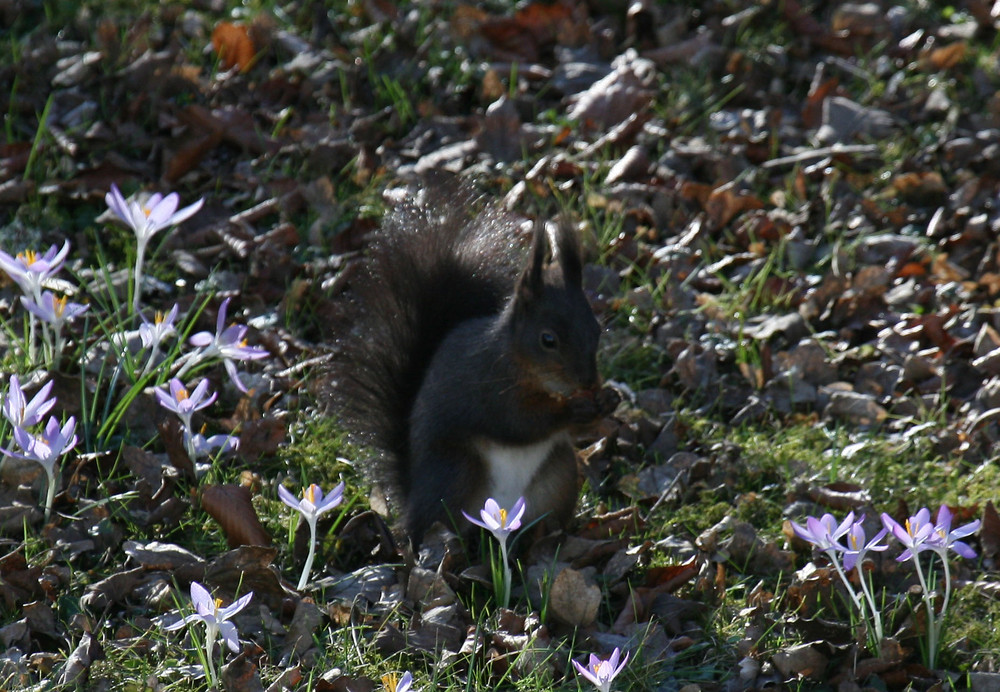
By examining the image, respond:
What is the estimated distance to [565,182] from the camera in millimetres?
3834

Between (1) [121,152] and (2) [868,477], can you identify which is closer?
(2) [868,477]

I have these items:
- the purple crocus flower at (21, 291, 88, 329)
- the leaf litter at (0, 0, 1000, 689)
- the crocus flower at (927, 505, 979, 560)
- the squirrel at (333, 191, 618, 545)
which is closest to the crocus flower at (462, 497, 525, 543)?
the leaf litter at (0, 0, 1000, 689)

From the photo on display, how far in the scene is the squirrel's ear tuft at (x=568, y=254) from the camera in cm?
242

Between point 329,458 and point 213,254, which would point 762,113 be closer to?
point 213,254

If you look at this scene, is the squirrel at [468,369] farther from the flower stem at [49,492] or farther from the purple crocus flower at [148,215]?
the flower stem at [49,492]

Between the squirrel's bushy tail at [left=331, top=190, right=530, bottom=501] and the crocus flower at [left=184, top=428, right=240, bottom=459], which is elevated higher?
the squirrel's bushy tail at [left=331, top=190, right=530, bottom=501]

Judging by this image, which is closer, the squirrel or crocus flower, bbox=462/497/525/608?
crocus flower, bbox=462/497/525/608

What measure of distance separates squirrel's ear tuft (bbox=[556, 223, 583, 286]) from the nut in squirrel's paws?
0.23 m

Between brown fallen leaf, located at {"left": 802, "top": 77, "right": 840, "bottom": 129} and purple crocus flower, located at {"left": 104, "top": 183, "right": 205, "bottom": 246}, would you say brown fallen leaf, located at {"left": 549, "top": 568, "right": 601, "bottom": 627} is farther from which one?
brown fallen leaf, located at {"left": 802, "top": 77, "right": 840, "bottom": 129}

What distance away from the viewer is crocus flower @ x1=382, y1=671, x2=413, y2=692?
1.77 metres

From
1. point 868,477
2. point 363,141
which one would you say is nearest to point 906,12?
point 363,141

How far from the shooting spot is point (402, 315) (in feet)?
8.14

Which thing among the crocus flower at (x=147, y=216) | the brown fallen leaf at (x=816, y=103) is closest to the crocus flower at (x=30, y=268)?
the crocus flower at (x=147, y=216)

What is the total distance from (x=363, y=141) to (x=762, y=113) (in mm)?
1435
